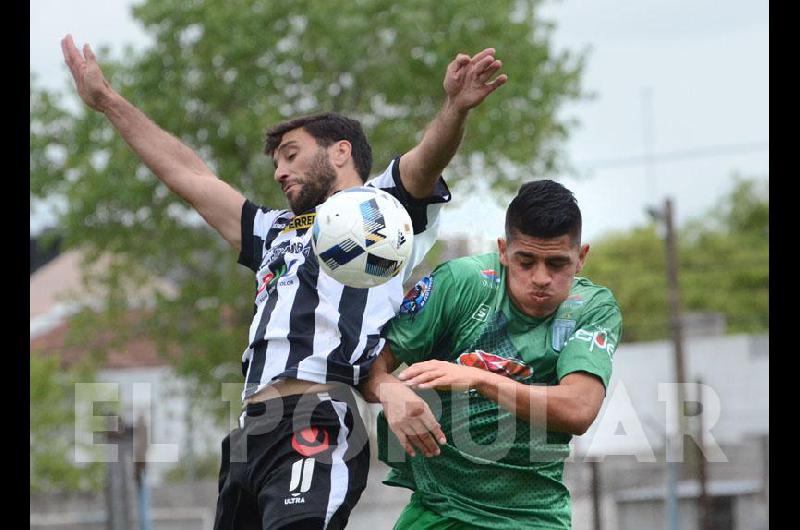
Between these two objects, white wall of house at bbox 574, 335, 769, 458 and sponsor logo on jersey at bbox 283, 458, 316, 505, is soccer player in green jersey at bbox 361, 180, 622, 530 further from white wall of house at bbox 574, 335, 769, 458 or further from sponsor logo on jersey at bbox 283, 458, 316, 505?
white wall of house at bbox 574, 335, 769, 458

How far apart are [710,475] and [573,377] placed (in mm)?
14566

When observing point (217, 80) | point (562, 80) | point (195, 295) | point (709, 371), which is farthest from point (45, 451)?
point (709, 371)

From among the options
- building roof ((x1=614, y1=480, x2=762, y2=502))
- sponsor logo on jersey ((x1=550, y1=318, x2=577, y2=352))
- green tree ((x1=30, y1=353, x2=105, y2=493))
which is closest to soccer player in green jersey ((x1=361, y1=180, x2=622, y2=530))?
sponsor logo on jersey ((x1=550, y1=318, x2=577, y2=352))

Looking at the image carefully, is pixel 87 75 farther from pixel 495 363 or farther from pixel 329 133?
pixel 495 363

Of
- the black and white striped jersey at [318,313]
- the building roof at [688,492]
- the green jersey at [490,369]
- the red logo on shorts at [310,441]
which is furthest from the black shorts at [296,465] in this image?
the building roof at [688,492]

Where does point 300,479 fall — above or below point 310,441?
below

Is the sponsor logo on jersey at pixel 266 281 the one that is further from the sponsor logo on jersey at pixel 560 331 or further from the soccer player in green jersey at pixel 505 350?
the sponsor logo on jersey at pixel 560 331

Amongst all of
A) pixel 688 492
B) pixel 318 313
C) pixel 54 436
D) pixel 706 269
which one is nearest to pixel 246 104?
pixel 688 492

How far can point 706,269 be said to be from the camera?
64188 millimetres

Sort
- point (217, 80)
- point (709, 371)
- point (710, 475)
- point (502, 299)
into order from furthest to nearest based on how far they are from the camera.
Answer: point (709, 371)
point (217, 80)
point (710, 475)
point (502, 299)

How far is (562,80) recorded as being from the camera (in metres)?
22.0

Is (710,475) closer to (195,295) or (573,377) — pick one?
(195,295)

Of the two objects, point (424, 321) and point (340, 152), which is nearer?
point (424, 321)

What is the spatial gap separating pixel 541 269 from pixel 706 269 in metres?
61.3
